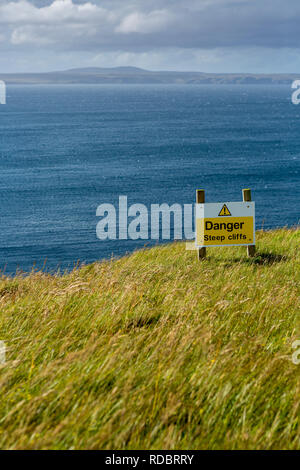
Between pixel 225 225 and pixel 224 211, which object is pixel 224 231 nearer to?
pixel 225 225

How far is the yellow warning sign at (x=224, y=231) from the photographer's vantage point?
11922 mm

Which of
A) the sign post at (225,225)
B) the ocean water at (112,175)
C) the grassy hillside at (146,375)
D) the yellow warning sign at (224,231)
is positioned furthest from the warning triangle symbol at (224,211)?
the ocean water at (112,175)

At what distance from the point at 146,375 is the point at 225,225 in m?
8.21

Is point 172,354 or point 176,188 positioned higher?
point 176,188

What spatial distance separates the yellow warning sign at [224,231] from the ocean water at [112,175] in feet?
77.4

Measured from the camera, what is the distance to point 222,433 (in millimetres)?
3561

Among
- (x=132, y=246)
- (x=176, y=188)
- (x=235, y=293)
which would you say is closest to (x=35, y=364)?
(x=235, y=293)

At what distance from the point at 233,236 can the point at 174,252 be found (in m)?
2.26

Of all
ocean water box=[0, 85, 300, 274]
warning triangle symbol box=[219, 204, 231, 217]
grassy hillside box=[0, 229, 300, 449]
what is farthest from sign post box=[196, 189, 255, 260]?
ocean water box=[0, 85, 300, 274]

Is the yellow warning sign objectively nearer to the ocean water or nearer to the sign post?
the sign post

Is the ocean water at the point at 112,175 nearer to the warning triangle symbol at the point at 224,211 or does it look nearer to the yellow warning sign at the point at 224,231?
the yellow warning sign at the point at 224,231

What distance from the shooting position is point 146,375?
4.15 metres

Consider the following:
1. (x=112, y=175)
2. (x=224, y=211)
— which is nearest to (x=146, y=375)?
(x=224, y=211)
